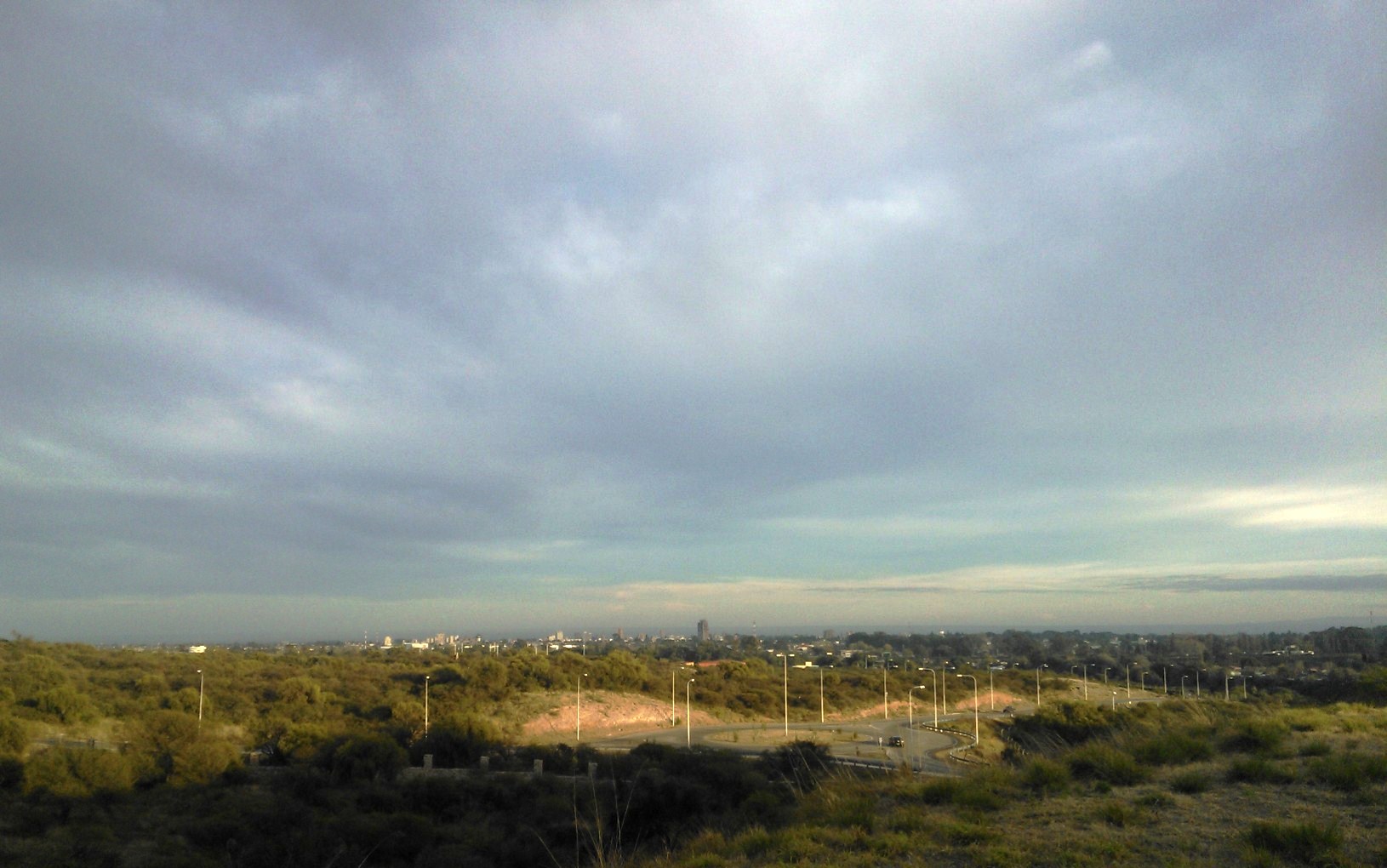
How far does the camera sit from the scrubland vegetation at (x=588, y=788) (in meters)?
8.84

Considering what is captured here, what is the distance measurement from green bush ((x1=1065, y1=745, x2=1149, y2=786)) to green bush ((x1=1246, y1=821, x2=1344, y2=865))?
3.55 m

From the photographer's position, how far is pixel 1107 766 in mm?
11734

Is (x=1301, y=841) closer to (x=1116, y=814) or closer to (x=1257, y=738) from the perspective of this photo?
(x=1116, y=814)

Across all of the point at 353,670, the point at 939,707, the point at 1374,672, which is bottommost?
the point at 939,707

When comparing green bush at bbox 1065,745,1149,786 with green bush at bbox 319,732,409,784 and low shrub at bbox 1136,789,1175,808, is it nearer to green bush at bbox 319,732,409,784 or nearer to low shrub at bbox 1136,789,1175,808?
low shrub at bbox 1136,789,1175,808

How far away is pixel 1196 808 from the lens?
9500 millimetres

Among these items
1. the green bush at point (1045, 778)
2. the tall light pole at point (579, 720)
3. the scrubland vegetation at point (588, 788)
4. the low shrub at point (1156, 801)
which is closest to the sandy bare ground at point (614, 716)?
the tall light pole at point (579, 720)

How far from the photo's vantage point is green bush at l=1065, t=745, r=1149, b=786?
1141cm

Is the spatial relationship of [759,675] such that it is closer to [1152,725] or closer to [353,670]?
[353,670]

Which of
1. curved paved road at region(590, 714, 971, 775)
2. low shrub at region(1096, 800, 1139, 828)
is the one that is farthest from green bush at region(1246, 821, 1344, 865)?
curved paved road at region(590, 714, 971, 775)

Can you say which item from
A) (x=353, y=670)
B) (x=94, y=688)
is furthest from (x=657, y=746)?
(x=353, y=670)

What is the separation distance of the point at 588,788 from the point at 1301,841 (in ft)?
75.6

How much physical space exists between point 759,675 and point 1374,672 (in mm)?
63799

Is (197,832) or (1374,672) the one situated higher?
(1374,672)
